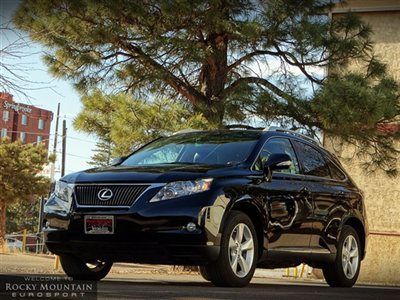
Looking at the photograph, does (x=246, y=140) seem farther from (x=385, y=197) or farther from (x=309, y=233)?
(x=385, y=197)

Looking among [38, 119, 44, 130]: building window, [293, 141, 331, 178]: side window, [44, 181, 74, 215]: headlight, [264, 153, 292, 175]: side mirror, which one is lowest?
[44, 181, 74, 215]: headlight

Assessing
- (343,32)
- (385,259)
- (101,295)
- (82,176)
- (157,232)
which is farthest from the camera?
(385,259)

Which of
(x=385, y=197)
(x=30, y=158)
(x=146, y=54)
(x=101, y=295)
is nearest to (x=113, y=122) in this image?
(x=146, y=54)

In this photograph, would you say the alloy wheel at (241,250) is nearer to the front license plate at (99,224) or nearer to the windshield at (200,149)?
the windshield at (200,149)

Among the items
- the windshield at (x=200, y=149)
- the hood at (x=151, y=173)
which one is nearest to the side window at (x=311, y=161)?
the windshield at (x=200, y=149)

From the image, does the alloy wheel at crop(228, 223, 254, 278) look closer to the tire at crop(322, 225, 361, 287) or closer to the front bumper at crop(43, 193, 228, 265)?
the front bumper at crop(43, 193, 228, 265)

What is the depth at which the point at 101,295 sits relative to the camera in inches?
246

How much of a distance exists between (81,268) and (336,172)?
144 inches

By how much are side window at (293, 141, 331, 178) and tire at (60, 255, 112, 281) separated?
2580mm

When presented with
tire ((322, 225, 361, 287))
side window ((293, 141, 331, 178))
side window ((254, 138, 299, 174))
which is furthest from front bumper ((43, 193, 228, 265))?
tire ((322, 225, 361, 287))

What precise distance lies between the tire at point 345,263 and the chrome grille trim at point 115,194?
322cm

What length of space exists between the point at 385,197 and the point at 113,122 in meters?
7.48

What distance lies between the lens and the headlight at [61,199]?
784 centimetres

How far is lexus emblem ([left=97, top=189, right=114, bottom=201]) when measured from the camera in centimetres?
760
